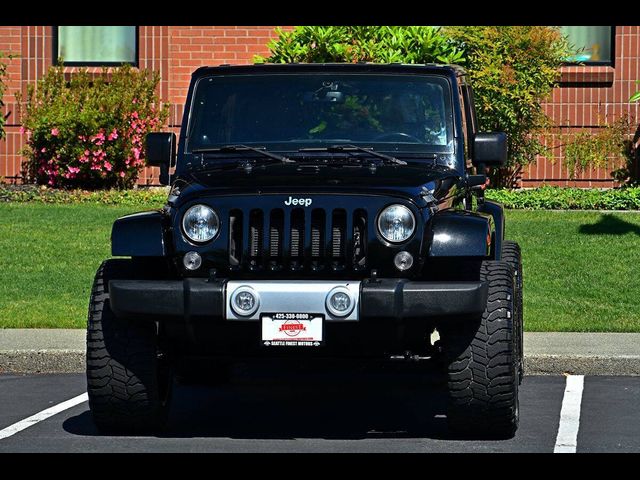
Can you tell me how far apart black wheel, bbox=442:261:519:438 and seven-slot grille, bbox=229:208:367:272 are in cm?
63

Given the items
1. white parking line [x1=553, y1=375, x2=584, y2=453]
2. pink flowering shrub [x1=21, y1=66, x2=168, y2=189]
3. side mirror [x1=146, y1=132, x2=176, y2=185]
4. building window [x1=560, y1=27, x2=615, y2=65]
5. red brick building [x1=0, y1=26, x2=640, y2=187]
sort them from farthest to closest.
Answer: building window [x1=560, y1=27, x2=615, y2=65], red brick building [x1=0, y1=26, x2=640, y2=187], pink flowering shrub [x1=21, y1=66, x2=168, y2=189], side mirror [x1=146, y1=132, x2=176, y2=185], white parking line [x1=553, y1=375, x2=584, y2=453]

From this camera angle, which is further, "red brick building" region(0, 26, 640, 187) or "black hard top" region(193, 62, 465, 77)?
"red brick building" region(0, 26, 640, 187)

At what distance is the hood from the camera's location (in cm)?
762

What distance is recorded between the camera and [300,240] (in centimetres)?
757

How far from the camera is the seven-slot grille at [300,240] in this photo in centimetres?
752

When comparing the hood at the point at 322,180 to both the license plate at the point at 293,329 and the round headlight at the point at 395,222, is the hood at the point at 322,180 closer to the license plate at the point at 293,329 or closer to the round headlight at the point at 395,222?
the round headlight at the point at 395,222

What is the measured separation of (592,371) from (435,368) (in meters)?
2.49

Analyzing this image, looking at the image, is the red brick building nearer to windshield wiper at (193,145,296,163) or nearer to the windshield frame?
the windshield frame

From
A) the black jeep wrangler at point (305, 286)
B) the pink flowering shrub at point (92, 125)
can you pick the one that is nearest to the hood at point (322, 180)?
the black jeep wrangler at point (305, 286)

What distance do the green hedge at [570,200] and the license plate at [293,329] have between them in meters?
11.3

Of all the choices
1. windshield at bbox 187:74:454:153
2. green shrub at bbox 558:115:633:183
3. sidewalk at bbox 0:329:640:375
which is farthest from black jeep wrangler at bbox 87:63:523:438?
green shrub at bbox 558:115:633:183

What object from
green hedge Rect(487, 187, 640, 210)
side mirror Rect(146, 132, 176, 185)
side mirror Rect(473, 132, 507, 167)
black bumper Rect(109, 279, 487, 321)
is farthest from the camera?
green hedge Rect(487, 187, 640, 210)

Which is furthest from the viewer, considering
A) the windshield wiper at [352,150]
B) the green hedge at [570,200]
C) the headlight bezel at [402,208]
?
the green hedge at [570,200]
